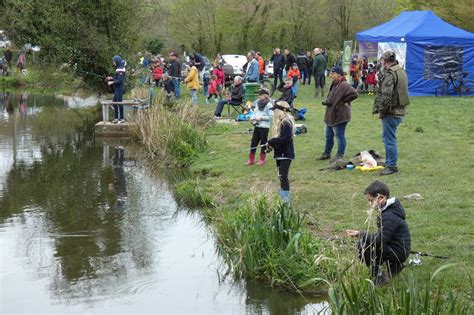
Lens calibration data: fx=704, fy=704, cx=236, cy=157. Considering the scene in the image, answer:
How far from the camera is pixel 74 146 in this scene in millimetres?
17797

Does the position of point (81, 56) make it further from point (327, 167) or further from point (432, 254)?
point (432, 254)

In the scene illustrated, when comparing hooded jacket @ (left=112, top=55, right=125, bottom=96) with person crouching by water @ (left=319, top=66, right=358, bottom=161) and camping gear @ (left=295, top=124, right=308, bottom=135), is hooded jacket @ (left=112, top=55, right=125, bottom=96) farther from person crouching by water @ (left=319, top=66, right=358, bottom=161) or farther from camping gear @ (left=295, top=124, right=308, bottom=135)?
person crouching by water @ (left=319, top=66, right=358, bottom=161)

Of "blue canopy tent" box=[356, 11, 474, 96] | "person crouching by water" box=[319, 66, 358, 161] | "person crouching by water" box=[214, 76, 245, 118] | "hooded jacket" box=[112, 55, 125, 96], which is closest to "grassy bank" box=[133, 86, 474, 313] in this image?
"person crouching by water" box=[319, 66, 358, 161]

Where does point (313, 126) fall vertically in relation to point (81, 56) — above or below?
below

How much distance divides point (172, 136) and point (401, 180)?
5.69 m

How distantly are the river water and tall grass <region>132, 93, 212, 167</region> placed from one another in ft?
1.93

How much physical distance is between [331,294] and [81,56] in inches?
776

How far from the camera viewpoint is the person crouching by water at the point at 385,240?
6.42m

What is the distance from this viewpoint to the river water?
699cm

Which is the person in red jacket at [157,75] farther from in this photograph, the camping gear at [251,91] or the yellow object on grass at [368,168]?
the yellow object on grass at [368,168]

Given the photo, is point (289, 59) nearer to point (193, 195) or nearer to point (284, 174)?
point (193, 195)

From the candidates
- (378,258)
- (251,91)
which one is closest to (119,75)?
(251,91)

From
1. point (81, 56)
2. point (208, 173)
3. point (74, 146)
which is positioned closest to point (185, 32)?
point (81, 56)

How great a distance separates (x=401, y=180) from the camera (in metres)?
10.7
